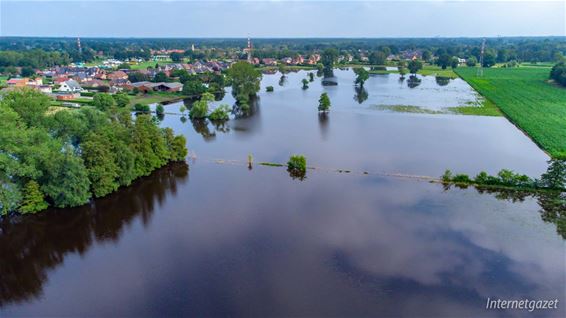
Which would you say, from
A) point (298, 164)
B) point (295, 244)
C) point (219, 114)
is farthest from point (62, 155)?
point (219, 114)

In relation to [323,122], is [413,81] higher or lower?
higher

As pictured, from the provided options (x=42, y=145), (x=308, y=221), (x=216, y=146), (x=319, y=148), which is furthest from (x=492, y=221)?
(x=42, y=145)

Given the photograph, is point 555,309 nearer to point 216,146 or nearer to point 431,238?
point 431,238

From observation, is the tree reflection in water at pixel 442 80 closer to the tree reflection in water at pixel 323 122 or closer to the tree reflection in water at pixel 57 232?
the tree reflection in water at pixel 323 122

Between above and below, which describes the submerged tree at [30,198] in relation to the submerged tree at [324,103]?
below

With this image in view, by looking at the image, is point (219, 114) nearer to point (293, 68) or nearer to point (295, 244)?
point (295, 244)

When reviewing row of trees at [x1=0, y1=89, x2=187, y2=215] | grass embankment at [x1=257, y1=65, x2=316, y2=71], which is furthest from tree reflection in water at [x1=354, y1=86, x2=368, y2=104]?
grass embankment at [x1=257, y1=65, x2=316, y2=71]

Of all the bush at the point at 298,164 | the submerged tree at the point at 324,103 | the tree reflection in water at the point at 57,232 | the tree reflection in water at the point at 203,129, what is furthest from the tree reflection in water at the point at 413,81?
the tree reflection in water at the point at 57,232
